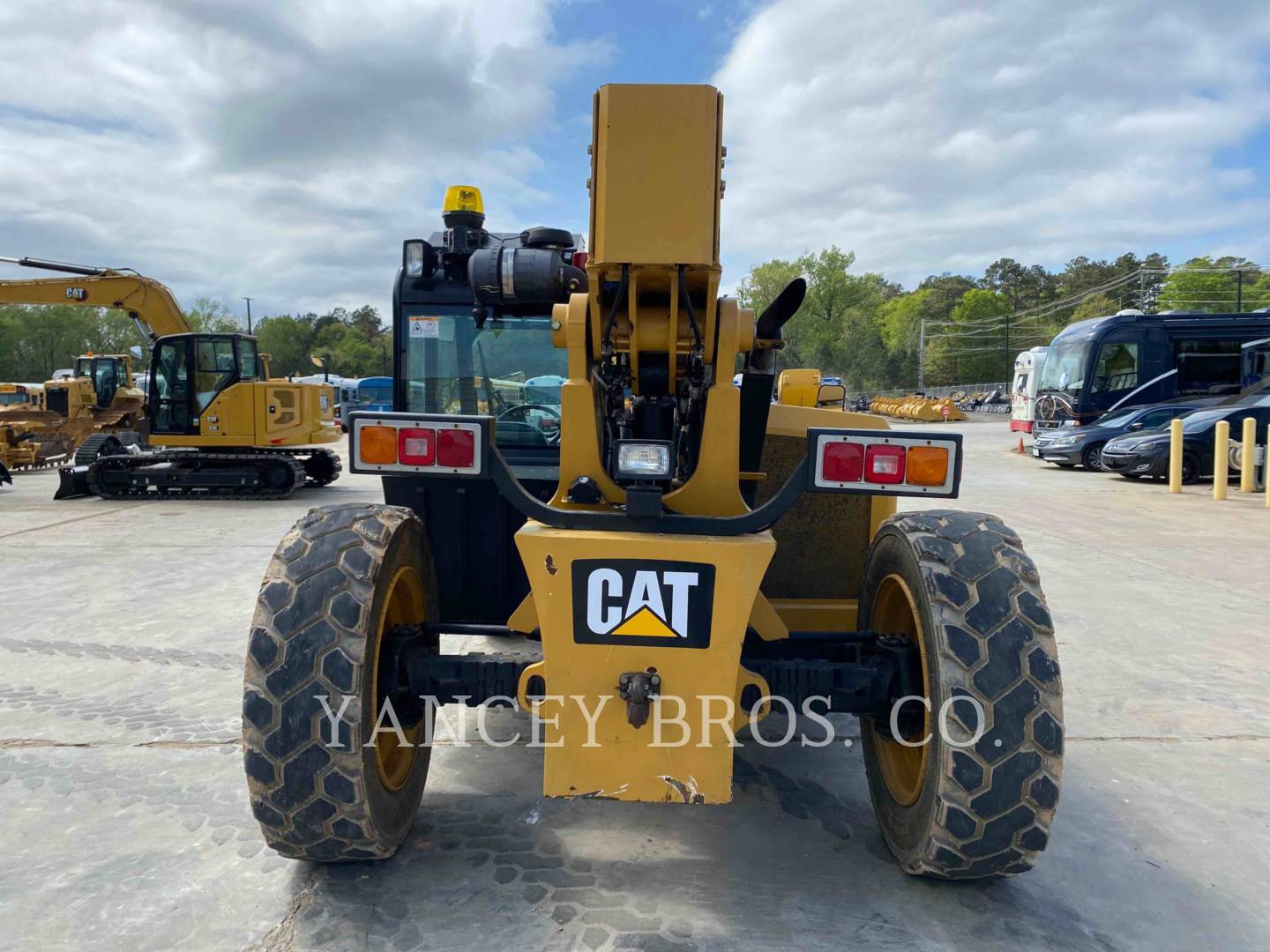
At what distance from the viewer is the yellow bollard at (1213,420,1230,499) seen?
13589mm

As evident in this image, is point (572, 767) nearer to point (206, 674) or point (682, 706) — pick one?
point (682, 706)

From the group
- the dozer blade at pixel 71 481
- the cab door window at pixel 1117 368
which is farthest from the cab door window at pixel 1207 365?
the dozer blade at pixel 71 481

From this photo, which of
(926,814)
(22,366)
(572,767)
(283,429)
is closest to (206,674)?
(572,767)

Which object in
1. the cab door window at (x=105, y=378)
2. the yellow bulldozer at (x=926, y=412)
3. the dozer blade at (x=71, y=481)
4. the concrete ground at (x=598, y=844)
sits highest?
the cab door window at (x=105, y=378)

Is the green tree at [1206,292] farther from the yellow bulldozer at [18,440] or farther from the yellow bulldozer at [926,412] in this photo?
the yellow bulldozer at [18,440]

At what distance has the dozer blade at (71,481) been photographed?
14320 millimetres

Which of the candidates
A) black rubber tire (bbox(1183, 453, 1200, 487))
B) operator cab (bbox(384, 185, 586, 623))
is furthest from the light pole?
operator cab (bbox(384, 185, 586, 623))

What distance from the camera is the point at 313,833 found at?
104 inches

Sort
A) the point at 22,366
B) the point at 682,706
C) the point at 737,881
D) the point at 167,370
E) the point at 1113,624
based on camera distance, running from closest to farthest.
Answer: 1. the point at 682,706
2. the point at 737,881
3. the point at 1113,624
4. the point at 167,370
5. the point at 22,366

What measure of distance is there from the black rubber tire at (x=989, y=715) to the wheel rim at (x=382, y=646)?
1.75 meters

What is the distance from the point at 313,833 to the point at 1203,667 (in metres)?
5.20

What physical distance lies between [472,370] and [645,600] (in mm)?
2501

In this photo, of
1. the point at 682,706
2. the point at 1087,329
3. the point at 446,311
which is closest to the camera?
the point at 682,706

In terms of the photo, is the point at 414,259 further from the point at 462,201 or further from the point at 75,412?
the point at 75,412
